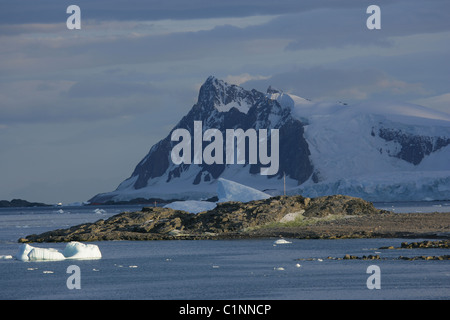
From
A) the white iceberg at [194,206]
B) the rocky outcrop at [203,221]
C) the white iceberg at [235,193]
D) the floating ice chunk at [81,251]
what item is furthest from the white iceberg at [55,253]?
the white iceberg at [235,193]

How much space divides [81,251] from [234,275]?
1333 cm

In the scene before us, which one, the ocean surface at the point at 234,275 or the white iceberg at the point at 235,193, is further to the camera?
the white iceberg at the point at 235,193

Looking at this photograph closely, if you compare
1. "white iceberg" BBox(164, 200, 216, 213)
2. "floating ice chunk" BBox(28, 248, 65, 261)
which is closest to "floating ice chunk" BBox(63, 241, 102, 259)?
"floating ice chunk" BBox(28, 248, 65, 261)

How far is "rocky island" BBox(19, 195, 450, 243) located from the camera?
2682 inches

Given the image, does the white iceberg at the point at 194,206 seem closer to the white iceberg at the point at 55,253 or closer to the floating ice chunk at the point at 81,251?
the floating ice chunk at the point at 81,251

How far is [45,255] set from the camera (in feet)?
164

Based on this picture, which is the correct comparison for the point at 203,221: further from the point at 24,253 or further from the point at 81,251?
the point at 24,253

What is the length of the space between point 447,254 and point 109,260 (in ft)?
62.1

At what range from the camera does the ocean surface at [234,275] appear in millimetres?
34156

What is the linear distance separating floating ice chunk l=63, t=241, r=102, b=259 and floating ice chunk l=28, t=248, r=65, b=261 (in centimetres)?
111

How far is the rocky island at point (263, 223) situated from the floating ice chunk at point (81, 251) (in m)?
16.8
